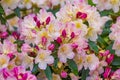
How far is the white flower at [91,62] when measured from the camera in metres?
2.51

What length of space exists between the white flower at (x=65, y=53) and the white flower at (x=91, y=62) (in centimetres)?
14

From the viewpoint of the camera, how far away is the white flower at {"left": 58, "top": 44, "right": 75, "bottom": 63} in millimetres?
2390

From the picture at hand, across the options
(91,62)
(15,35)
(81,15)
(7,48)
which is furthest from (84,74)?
(15,35)

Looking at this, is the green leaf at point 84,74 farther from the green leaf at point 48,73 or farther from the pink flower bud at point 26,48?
the pink flower bud at point 26,48

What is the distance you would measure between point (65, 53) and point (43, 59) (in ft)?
0.39

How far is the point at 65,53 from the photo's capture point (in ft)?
7.90

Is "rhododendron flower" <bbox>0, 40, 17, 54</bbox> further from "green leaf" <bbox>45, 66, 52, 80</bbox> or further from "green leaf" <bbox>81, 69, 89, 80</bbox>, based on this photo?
"green leaf" <bbox>81, 69, 89, 80</bbox>

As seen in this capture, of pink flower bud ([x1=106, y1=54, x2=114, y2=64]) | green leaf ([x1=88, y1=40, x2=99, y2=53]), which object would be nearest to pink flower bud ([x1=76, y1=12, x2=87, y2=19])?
green leaf ([x1=88, y1=40, x2=99, y2=53])

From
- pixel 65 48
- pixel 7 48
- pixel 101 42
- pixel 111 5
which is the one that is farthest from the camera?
pixel 111 5

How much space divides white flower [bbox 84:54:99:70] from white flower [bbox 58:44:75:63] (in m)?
0.14

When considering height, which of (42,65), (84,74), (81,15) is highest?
(81,15)

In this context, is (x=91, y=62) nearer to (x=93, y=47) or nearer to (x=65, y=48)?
(x=93, y=47)

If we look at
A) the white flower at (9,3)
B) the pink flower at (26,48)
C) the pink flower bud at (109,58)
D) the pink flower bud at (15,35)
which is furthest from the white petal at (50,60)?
the white flower at (9,3)

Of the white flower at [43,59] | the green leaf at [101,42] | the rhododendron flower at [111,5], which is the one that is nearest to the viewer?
the white flower at [43,59]
